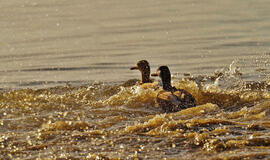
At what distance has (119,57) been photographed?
16953 millimetres

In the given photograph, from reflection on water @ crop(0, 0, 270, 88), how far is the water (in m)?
0.04

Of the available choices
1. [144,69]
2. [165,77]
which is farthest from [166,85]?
[144,69]

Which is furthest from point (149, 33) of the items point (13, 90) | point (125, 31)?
point (13, 90)

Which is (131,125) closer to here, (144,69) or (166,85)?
(166,85)

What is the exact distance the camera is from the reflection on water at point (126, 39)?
1541cm

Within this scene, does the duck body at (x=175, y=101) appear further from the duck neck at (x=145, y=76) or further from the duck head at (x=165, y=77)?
the duck neck at (x=145, y=76)

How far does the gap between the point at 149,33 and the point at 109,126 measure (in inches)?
408

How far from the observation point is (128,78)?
14.8 metres

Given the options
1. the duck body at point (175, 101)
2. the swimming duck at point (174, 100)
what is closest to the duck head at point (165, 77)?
the swimming duck at point (174, 100)

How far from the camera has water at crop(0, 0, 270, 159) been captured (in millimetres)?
8406

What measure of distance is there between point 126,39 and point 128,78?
457 centimetres

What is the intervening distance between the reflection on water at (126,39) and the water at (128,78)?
35 mm

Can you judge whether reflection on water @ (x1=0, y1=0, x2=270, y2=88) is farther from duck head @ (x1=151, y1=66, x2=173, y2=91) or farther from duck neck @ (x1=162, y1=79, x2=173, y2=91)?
duck neck @ (x1=162, y1=79, x2=173, y2=91)

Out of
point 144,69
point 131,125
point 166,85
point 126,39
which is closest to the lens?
point 131,125
